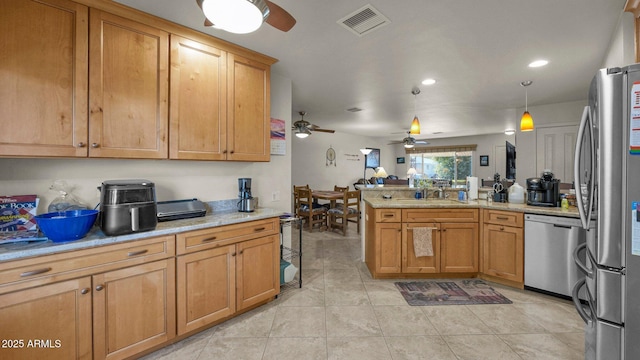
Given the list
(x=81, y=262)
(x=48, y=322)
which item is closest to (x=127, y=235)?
(x=81, y=262)

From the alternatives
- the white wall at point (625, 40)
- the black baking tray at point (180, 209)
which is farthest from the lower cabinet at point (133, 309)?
the white wall at point (625, 40)

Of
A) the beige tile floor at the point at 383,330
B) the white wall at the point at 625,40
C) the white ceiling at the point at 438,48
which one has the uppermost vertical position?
the white ceiling at the point at 438,48

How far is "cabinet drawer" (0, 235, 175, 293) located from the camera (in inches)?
51.8

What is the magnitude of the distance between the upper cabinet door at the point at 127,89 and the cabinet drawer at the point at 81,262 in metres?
0.66

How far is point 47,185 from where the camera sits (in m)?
1.82

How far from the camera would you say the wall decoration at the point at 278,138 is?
10.0ft

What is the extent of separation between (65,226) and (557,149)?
6333 mm

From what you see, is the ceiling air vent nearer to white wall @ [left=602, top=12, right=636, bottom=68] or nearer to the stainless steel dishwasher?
white wall @ [left=602, top=12, right=636, bottom=68]

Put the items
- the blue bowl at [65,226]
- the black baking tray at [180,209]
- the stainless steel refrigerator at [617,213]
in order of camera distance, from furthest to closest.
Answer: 1. the black baking tray at [180,209]
2. the blue bowl at [65,226]
3. the stainless steel refrigerator at [617,213]

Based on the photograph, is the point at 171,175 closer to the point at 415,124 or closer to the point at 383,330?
the point at 383,330

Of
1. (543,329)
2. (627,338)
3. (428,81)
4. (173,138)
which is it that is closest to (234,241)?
(173,138)

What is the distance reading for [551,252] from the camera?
2623mm

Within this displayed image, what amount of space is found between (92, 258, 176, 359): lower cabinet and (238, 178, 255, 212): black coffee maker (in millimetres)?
782

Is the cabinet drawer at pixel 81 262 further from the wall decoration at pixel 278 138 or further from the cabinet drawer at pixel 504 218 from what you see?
the cabinet drawer at pixel 504 218
